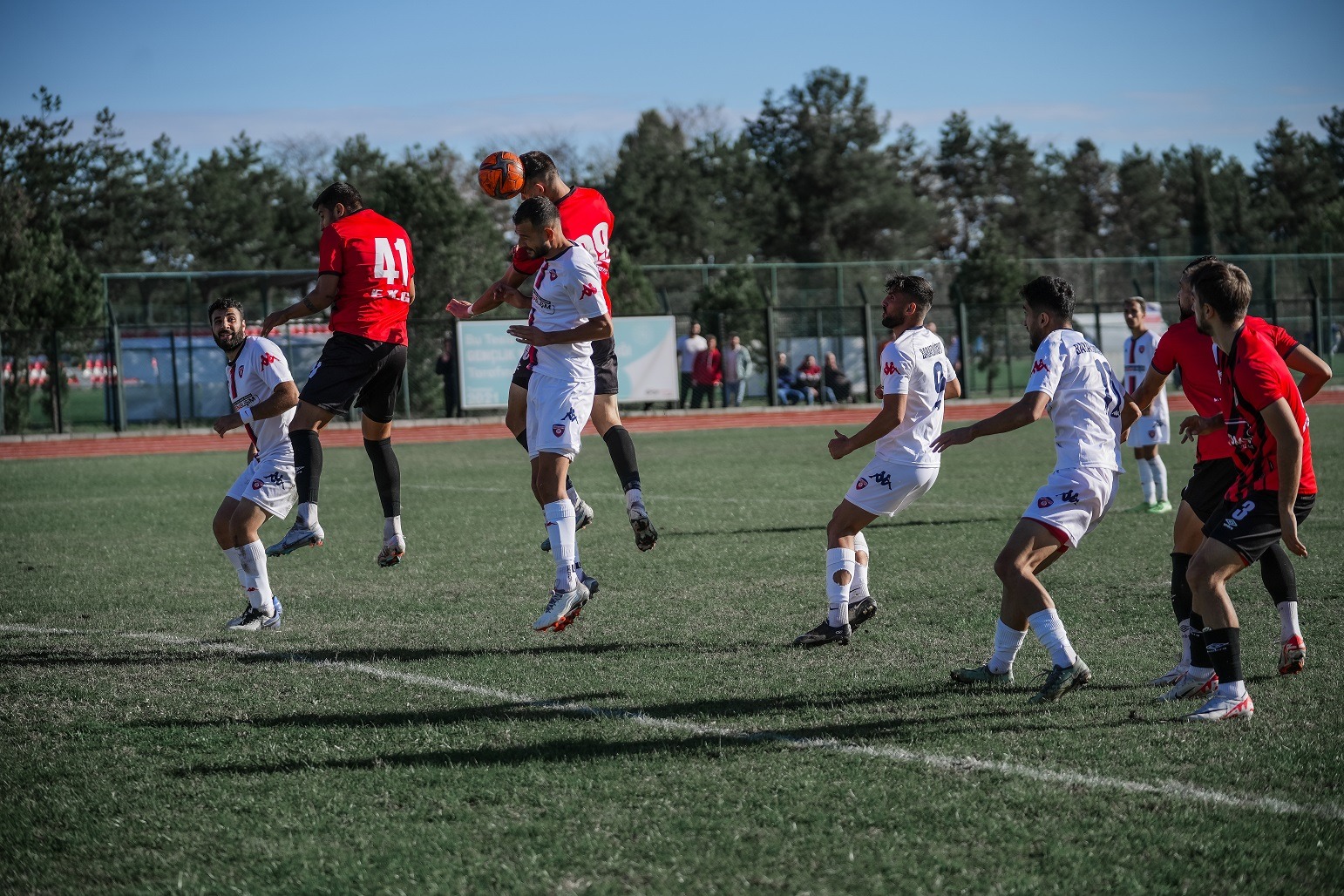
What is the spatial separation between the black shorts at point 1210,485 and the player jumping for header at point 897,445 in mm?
1237

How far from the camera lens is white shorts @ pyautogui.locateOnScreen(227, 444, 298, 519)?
7.73 m

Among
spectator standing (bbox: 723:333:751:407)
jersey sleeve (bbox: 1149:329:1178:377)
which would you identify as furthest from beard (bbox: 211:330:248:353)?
spectator standing (bbox: 723:333:751:407)

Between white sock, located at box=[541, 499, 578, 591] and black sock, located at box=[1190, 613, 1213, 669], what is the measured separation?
3.04m

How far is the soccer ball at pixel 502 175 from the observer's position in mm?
7785

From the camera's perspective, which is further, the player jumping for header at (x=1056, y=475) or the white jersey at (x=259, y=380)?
the white jersey at (x=259, y=380)

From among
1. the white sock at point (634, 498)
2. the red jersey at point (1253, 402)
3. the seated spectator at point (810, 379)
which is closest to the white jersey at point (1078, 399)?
the red jersey at point (1253, 402)

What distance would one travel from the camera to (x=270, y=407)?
25.3ft

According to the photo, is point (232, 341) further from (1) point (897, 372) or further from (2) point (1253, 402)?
(2) point (1253, 402)

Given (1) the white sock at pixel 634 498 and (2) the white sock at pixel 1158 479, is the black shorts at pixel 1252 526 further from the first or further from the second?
(2) the white sock at pixel 1158 479

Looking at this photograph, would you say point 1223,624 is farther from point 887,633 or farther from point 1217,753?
point 887,633

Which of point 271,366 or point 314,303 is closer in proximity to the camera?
point 271,366

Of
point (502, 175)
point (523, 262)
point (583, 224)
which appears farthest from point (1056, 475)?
point (502, 175)

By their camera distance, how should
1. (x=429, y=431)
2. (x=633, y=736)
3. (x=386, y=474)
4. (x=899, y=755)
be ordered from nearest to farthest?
(x=899, y=755) → (x=633, y=736) → (x=386, y=474) → (x=429, y=431)

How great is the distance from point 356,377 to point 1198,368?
16.6 feet
